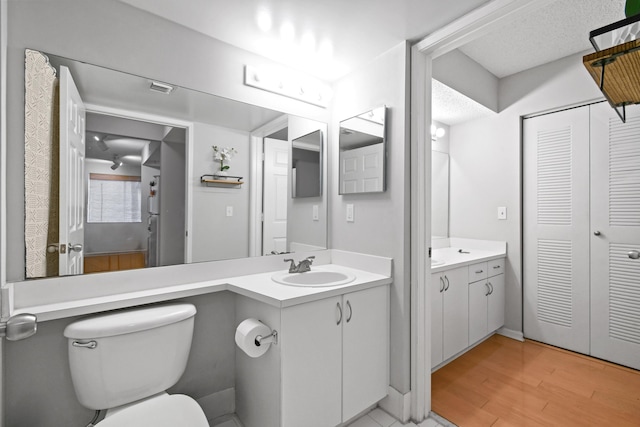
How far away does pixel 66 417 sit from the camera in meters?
1.35

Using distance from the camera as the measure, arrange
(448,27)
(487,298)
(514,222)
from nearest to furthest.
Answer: (448,27) < (487,298) < (514,222)

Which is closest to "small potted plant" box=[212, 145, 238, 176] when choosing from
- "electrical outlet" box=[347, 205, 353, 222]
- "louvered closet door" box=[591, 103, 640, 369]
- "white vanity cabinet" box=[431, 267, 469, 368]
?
"electrical outlet" box=[347, 205, 353, 222]

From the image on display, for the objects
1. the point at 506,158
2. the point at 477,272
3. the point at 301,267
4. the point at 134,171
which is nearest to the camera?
the point at 134,171

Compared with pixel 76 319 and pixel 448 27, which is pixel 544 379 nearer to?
pixel 448 27

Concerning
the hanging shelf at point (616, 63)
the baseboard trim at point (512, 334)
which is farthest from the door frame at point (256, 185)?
the baseboard trim at point (512, 334)

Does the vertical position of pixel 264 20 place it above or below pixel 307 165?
above

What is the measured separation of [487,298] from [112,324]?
9.13 ft

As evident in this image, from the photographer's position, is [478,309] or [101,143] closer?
[101,143]

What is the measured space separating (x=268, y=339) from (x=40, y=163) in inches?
49.3

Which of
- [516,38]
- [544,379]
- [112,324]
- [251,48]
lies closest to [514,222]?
[544,379]

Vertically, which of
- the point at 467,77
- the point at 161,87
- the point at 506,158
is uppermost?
the point at 467,77

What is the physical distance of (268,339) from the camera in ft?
4.61

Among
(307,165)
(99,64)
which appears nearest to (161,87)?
(99,64)

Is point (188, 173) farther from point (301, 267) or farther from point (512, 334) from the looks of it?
point (512, 334)
